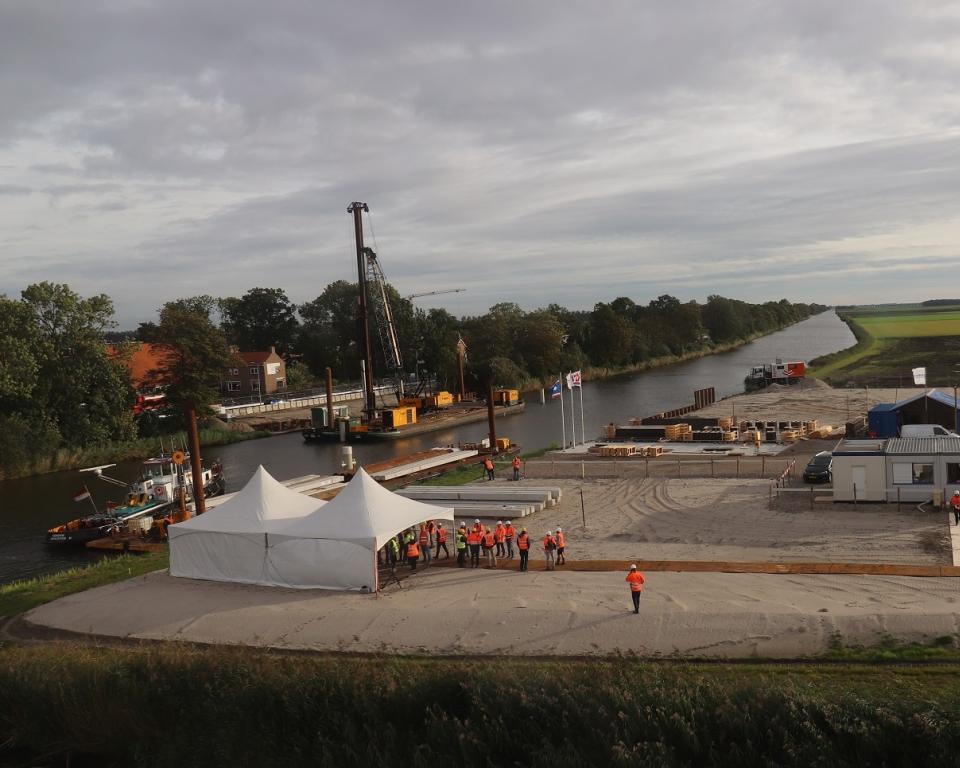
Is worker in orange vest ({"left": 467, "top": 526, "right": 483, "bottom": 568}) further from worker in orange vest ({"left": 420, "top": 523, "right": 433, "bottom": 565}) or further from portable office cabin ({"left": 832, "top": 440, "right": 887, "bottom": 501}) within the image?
portable office cabin ({"left": 832, "top": 440, "right": 887, "bottom": 501})

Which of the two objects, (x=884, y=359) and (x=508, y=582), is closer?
(x=508, y=582)

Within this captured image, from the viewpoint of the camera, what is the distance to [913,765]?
366 inches

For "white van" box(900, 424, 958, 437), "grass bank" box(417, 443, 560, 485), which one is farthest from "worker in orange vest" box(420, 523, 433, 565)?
"white van" box(900, 424, 958, 437)

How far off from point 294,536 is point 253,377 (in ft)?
240

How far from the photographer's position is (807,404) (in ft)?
194

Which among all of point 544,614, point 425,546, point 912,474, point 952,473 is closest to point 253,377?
point 425,546

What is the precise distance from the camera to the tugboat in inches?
1193

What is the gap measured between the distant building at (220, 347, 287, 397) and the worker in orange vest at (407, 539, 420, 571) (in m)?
70.4

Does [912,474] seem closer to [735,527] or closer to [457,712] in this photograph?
[735,527]

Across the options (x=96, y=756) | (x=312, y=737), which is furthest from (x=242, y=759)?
(x=96, y=756)

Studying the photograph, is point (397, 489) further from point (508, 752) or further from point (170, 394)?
point (170, 394)

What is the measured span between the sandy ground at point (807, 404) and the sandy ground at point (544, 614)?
34.9m

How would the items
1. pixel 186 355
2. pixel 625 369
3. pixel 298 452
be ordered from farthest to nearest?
1. pixel 625 369
2. pixel 186 355
3. pixel 298 452

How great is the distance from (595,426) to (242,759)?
5076 cm
